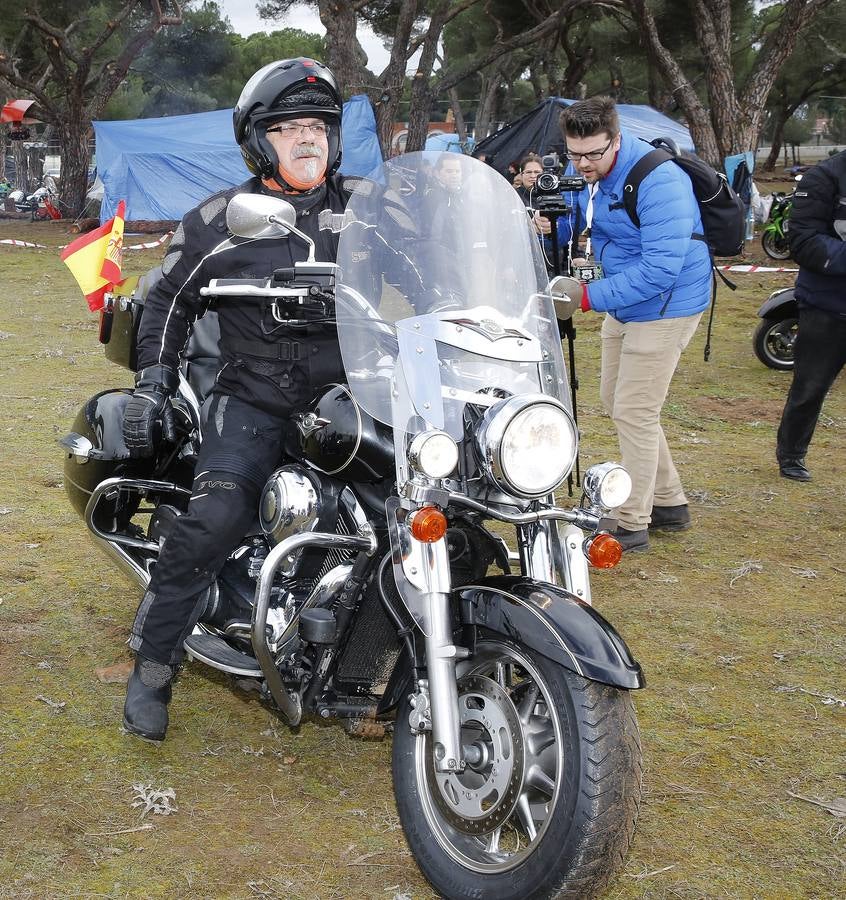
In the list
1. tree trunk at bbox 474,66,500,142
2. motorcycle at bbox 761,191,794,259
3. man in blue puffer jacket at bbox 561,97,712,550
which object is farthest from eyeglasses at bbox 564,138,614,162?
tree trunk at bbox 474,66,500,142

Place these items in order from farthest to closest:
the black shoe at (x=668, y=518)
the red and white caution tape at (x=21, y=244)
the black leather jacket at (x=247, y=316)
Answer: the red and white caution tape at (x=21, y=244)
the black shoe at (x=668, y=518)
the black leather jacket at (x=247, y=316)

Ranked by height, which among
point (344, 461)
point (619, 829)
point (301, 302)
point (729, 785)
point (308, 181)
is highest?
point (308, 181)

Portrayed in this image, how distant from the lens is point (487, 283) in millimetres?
3047

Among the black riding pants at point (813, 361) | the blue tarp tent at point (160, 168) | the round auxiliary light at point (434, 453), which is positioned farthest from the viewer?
the blue tarp tent at point (160, 168)

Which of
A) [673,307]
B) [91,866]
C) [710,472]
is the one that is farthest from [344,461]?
[710,472]

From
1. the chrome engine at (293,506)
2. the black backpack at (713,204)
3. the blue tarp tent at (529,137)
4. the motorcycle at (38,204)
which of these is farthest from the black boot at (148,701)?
the motorcycle at (38,204)

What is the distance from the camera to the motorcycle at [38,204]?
30484 millimetres

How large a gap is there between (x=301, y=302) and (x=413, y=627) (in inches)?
38.0

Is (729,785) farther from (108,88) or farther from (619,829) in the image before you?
(108,88)

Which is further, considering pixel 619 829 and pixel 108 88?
pixel 108 88

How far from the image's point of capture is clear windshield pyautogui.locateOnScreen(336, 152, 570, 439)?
2891mm

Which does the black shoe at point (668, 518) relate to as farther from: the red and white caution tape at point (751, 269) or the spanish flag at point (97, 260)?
the red and white caution tape at point (751, 269)

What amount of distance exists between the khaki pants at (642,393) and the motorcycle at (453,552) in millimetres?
2462

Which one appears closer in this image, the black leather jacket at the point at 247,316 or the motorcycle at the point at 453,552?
the motorcycle at the point at 453,552
